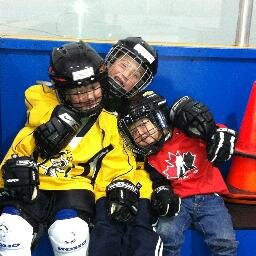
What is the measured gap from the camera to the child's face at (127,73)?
2242 millimetres

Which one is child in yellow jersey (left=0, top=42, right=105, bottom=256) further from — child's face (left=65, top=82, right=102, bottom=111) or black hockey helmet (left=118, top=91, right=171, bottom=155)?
black hockey helmet (left=118, top=91, right=171, bottom=155)

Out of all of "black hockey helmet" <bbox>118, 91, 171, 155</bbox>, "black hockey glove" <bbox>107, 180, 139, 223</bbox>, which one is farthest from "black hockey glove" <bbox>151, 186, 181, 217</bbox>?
"black hockey helmet" <bbox>118, 91, 171, 155</bbox>

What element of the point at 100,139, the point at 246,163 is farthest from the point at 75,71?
the point at 246,163

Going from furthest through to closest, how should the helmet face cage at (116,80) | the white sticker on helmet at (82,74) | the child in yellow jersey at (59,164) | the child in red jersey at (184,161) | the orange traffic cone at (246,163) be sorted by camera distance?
the orange traffic cone at (246,163) → the helmet face cage at (116,80) → the child in red jersey at (184,161) → the white sticker on helmet at (82,74) → the child in yellow jersey at (59,164)

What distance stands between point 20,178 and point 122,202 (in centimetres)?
47

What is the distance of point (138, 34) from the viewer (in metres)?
2.83

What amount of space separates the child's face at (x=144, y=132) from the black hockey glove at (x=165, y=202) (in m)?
0.24

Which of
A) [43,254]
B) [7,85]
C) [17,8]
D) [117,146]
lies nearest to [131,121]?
[117,146]

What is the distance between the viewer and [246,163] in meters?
2.54

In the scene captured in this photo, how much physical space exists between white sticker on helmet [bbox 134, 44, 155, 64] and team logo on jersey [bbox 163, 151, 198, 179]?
1.64ft

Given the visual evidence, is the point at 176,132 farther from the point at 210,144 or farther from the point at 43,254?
the point at 43,254

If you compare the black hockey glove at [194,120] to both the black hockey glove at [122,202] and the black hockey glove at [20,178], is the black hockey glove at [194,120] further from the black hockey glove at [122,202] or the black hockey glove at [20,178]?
the black hockey glove at [20,178]

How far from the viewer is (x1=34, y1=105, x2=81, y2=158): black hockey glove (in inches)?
79.6

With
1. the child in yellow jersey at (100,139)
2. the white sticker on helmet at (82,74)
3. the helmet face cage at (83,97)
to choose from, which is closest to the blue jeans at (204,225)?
the child in yellow jersey at (100,139)
